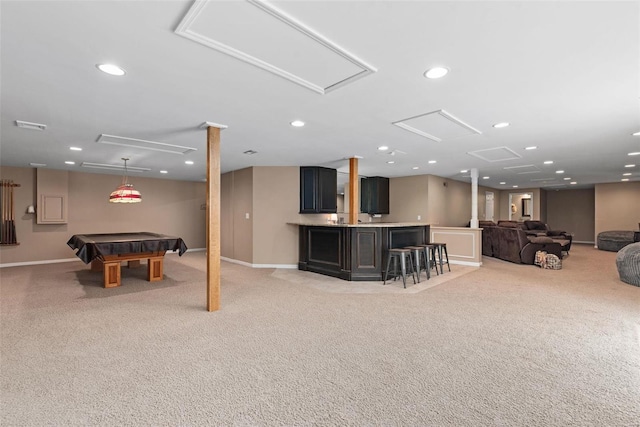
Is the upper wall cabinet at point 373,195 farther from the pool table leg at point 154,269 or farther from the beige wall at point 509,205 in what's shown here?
the beige wall at point 509,205

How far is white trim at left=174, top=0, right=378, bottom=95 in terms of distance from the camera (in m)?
1.80

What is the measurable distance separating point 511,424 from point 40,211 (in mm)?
10135

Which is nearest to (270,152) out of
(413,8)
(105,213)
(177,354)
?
(177,354)

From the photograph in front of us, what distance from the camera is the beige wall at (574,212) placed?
13797mm

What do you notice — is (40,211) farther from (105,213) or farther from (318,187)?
(318,187)

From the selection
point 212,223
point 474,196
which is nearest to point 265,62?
point 212,223

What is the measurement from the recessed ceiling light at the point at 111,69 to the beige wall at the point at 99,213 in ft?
24.3

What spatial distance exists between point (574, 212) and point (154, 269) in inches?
669

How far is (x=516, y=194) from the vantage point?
47.3 feet

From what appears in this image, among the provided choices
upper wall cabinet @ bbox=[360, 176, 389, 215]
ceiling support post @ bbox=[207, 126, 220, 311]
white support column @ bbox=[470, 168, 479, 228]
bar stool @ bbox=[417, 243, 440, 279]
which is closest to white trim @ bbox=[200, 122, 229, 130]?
ceiling support post @ bbox=[207, 126, 220, 311]

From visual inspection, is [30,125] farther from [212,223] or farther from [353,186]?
[353,186]

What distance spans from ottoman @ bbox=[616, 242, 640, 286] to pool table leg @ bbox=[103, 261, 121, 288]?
8.98 metres

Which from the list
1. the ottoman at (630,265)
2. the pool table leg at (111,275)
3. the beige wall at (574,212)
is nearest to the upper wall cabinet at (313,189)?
the pool table leg at (111,275)

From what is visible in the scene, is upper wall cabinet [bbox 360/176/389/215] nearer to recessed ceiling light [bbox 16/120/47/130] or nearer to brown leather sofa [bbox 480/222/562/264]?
brown leather sofa [bbox 480/222/562/264]
